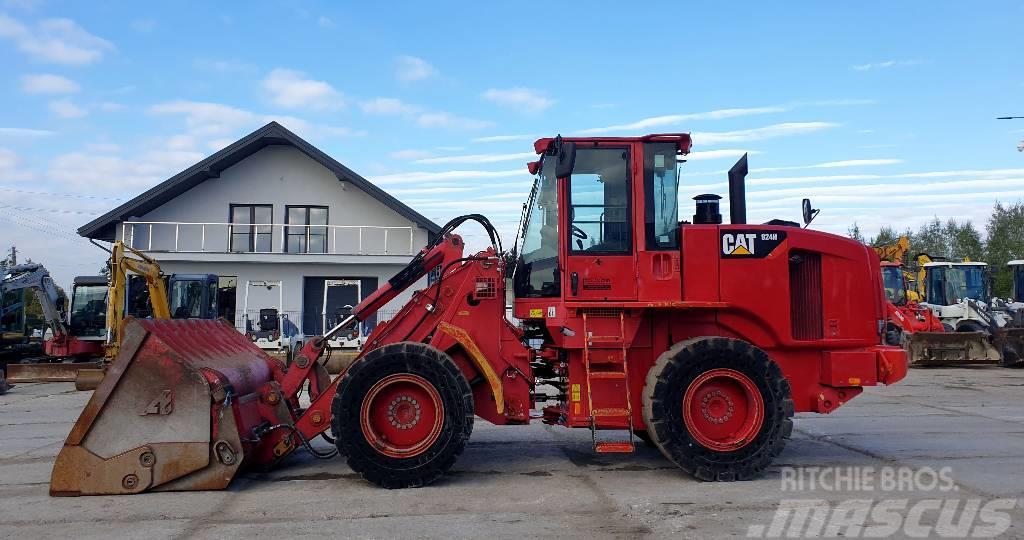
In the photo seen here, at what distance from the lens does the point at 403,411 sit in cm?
682

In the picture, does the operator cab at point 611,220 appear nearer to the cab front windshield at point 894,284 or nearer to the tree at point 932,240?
the cab front windshield at point 894,284

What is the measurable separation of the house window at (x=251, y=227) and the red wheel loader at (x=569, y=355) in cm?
2118

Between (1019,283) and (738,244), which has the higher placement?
(1019,283)

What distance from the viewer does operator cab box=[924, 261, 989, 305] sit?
23.3 metres

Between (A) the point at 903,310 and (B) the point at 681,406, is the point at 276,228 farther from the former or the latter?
(B) the point at 681,406

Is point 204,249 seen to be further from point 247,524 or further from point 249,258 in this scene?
point 247,524

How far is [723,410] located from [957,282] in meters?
20.3

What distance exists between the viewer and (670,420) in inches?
263

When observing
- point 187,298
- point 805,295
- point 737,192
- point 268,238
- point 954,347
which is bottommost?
point 954,347

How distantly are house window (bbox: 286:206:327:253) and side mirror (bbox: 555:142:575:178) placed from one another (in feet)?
72.5

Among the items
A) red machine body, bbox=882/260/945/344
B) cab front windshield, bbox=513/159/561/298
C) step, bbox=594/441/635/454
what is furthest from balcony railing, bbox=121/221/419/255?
step, bbox=594/441/635/454

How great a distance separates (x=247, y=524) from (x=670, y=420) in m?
3.52

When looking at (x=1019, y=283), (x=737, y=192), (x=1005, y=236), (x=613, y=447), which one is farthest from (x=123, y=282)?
(x=1005, y=236)

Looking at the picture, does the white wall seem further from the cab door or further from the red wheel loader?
the cab door
